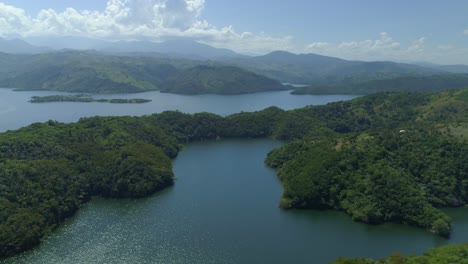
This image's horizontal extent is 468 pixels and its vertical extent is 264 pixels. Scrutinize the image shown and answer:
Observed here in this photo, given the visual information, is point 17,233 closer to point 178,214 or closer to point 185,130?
point 178,214

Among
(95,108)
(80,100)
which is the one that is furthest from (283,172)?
(80,100)

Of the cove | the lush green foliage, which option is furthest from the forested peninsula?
the lush green foliage

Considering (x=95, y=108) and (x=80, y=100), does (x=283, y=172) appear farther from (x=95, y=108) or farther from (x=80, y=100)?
(x=80, y=100)

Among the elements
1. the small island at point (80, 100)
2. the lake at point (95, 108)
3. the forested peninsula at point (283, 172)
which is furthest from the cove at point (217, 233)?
the small island at point (80, 100)

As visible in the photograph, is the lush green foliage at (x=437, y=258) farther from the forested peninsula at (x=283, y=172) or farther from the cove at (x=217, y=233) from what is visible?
the forested peninsula at (x=283, y=172)

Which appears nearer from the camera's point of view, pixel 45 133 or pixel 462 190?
pixel 462 190

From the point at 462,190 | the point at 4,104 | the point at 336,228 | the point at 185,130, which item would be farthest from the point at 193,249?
the point at 4,104

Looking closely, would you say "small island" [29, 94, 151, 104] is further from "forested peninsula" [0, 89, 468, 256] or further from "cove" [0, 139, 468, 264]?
"cove" [0, 139, 468, 264]
